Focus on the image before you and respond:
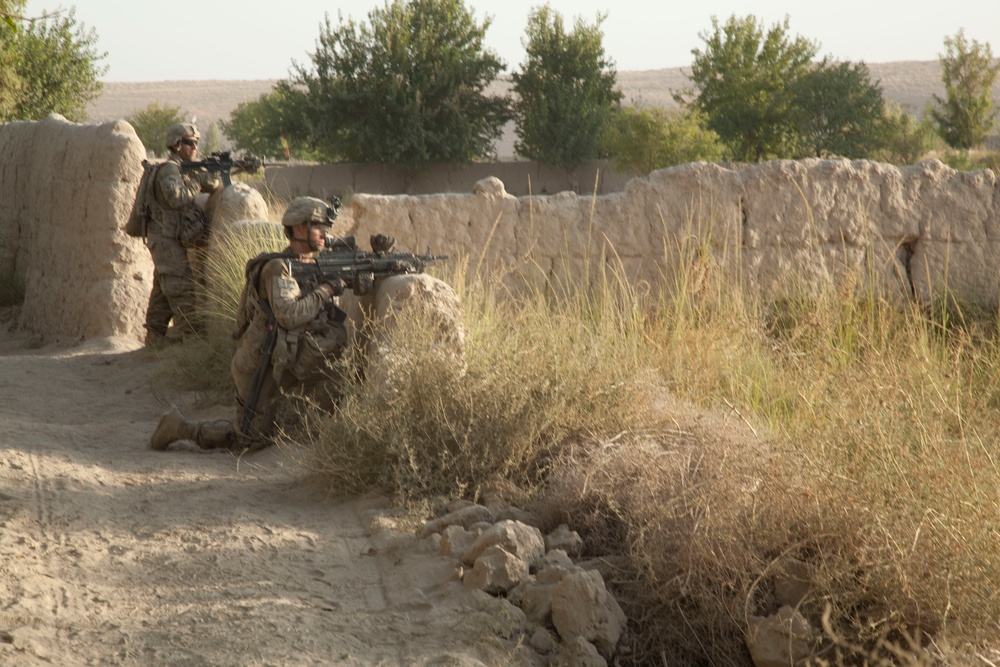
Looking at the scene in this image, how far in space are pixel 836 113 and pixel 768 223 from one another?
63.0 ft

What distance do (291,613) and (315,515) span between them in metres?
0.99

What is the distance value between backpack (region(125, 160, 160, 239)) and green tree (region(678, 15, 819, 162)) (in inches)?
792

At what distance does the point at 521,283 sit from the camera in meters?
8.41

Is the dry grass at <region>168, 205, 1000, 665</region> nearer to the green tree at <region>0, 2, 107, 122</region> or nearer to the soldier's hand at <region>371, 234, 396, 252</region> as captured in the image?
the soldier's hand at <region>371, 234, 396, 252</region>

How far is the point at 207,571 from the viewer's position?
3322mm

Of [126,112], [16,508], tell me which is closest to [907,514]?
[16,508]

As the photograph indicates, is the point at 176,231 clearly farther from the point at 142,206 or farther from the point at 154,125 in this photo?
the point at 154,125

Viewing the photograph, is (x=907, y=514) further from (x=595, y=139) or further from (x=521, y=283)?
(x=595, y=139)

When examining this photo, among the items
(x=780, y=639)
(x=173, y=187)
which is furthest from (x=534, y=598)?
(x=173, y=187)

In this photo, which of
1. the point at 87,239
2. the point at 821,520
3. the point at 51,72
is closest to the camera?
the point at 821,520

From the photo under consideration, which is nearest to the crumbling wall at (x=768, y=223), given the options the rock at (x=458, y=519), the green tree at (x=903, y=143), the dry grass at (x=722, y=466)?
the dry grass at (x=722, y=466)

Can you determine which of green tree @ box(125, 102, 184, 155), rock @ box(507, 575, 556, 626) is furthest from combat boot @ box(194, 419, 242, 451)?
green tree @ box(125, 102, 184, 155)

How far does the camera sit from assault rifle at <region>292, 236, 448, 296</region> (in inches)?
196

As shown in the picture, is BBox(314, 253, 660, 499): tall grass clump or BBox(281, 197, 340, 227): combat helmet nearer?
BBox(314, 253, 660, 499): tall grass clump
